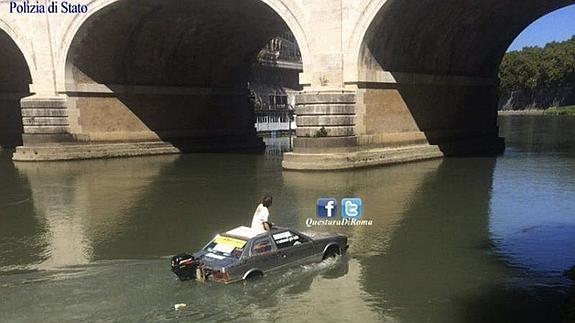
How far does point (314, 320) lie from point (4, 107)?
3851 centimetres

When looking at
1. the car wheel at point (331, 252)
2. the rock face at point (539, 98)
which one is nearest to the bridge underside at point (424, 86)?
the car wheel at point (331, 252)

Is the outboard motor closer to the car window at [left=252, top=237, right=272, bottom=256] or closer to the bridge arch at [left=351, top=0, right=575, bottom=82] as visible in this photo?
the car window at [left=252, top=237, right=272, bottom=256]

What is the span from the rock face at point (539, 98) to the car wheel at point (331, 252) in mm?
113143

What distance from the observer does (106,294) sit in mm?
9039

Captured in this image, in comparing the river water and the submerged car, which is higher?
the submerged car

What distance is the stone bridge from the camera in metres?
23.5

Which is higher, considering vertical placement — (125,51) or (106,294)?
(125,51)

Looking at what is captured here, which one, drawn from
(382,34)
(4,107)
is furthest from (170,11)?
(4,107)

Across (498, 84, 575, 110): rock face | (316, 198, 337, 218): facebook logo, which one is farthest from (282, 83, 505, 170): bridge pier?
(498, 84, 575, 110): rock face

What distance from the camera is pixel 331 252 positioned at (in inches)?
439

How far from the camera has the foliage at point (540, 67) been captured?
104 metres

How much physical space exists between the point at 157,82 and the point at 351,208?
22.0 m

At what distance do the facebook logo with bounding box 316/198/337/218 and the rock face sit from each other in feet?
358

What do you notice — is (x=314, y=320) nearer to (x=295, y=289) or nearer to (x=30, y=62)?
(x=295, y=289)
